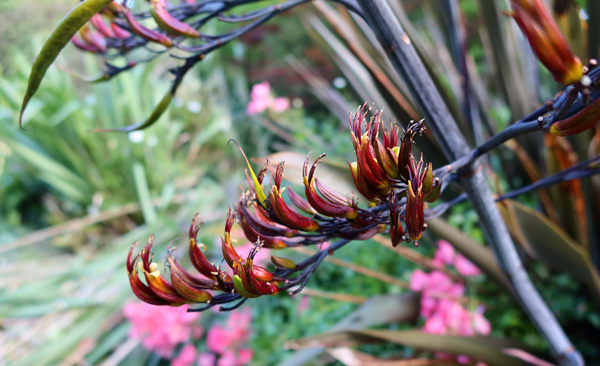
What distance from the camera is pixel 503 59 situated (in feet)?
3.27

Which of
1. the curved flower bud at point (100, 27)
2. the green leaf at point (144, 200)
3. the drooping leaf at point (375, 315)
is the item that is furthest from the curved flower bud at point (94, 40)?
the green leaf at point (144, 200)

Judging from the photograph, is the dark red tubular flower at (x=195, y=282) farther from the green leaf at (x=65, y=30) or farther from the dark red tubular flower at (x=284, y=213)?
the green leaf at (x=65, y=30)

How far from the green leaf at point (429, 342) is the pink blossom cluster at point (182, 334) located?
66 centimetres

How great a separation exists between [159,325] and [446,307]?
34.5 inches

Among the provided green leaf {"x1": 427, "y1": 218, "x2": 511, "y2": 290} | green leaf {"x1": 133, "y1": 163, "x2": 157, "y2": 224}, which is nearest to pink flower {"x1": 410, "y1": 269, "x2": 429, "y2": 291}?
green leaf {"x1": 427, "y1": 218, "x2": 511, "y2": 290}

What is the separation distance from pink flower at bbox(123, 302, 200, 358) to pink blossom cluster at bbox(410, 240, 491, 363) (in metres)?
0.75

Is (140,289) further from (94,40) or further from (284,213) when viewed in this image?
(94,40)

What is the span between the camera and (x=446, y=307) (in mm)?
980

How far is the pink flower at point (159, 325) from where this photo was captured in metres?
1.32

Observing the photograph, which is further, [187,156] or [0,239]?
[187,156]

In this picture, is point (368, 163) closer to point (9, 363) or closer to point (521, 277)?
point (521, 277)

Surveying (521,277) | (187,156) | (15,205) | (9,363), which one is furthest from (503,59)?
(15,205)

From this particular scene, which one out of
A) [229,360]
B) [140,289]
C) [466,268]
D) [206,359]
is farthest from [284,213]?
[206,359]

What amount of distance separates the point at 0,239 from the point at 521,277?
10.5 feet
